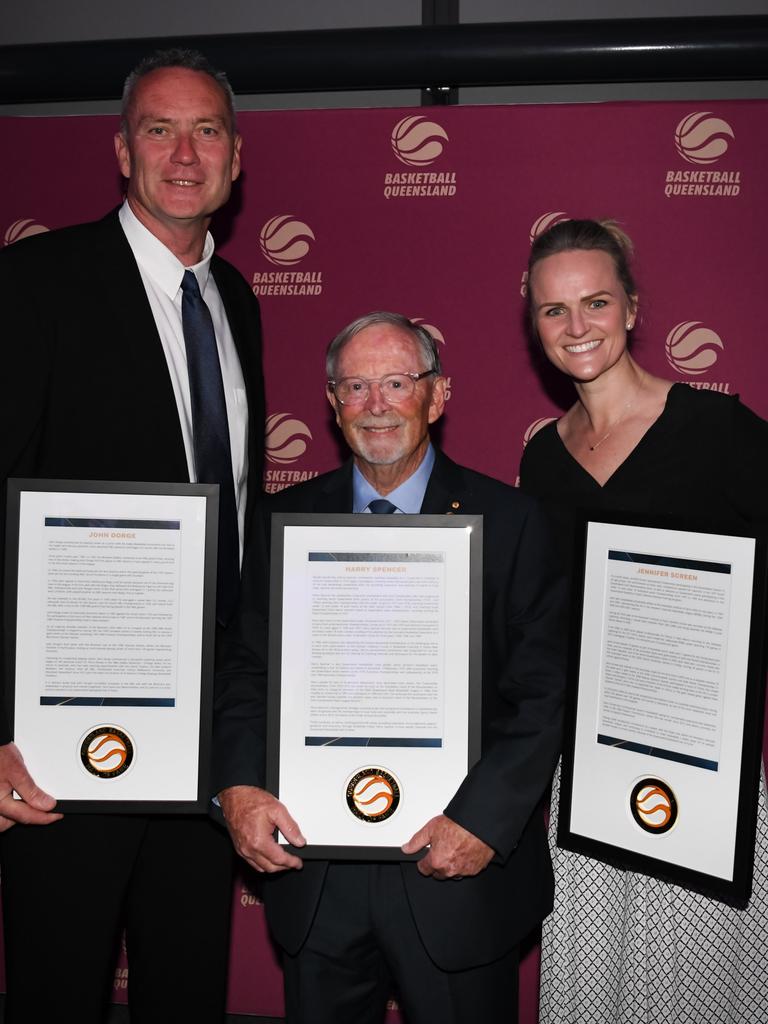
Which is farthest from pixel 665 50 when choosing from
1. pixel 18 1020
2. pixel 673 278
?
pixel 18 1020

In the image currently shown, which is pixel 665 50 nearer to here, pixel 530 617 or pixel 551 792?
pixel 530 617

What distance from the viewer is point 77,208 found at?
11.0 feet

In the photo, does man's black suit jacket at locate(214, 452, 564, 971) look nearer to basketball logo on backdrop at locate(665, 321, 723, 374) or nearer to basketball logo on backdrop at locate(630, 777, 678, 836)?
basketball logo on backdrop at locate(630, 777, 678, 836)

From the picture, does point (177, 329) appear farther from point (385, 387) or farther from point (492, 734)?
point (492, 734)

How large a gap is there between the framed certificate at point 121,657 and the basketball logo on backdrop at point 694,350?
1.85 m

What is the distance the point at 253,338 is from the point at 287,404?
0.62 meters

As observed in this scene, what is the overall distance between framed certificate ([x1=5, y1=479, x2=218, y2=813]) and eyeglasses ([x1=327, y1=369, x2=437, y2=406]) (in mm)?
388

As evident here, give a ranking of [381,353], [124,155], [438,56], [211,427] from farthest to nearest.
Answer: [438,56], [124,155], [211,427], [381,353]

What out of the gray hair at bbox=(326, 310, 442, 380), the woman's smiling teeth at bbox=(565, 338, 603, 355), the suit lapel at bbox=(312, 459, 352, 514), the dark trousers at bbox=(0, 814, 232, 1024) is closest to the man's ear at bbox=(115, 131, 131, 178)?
the gray hair at bbox=(326, 310, 442, 380)

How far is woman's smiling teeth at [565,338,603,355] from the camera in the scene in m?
2.39

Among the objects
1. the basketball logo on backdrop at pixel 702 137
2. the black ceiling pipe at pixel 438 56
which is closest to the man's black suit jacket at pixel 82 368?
the black ceiling pipe at pixel 438 56

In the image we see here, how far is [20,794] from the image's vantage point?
2047 millimetres

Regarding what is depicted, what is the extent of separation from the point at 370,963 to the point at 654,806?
0.72 m

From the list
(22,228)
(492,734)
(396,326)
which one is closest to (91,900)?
(492,734)
